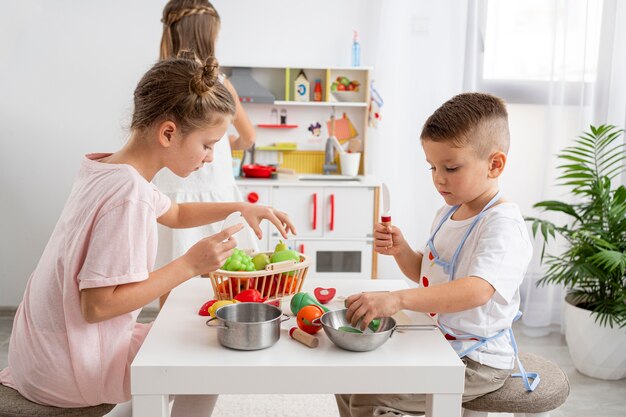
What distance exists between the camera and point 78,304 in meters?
1.46

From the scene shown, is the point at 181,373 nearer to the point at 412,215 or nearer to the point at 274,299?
the point at 274,299

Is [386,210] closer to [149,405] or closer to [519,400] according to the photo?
[519,400]

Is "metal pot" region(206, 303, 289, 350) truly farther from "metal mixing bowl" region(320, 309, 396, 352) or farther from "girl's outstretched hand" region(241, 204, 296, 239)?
"girl's outstretched hand" region(241, 204, 296, 239)

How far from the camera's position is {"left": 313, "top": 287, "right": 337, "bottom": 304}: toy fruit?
1.63 meters

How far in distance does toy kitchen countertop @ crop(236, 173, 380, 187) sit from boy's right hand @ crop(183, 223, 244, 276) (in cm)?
201

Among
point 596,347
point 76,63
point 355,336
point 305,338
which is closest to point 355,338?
point 355,336

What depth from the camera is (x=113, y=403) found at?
153 cm

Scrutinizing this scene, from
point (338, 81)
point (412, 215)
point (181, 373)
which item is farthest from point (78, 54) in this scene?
point (181, 373)

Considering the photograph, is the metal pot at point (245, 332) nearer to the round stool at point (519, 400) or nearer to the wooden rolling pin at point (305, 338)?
the wooden rolling pin at point (305, 338)

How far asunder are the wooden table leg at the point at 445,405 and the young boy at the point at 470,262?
0.64 feet

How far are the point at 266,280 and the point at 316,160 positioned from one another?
240 cm

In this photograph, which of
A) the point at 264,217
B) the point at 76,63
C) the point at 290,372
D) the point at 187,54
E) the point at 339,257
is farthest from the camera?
the point at 76,63

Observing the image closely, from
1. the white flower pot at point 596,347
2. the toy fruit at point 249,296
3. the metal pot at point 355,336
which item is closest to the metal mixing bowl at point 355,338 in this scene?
the metal pot at point 355,336

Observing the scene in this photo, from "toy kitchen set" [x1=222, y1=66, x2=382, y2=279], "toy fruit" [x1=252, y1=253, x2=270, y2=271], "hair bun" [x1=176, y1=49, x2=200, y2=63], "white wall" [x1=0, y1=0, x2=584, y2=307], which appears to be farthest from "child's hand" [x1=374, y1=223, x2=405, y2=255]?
"white wall" [x1=0, y1=0, x2=584, y2=307]
